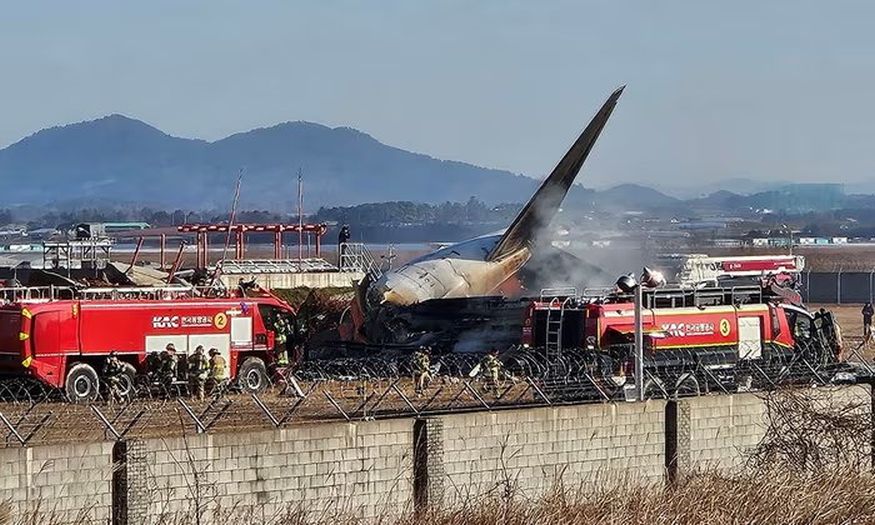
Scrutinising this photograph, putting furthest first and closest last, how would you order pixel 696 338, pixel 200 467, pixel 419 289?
pixel 419 289 → pixel 696 338 → pixel 200 467

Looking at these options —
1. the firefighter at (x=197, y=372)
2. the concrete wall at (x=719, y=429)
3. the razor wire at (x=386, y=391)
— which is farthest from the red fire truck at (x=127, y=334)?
the concrete wall at (x=719, y=429)

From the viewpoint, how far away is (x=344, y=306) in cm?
5862

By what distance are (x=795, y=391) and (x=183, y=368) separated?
13.7m

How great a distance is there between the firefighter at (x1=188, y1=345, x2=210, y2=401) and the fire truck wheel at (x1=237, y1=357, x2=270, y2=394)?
2102 mm

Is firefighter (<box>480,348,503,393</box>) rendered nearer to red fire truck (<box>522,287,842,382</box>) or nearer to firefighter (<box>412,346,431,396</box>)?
firefighter (<box>412,346,431,396</box>)

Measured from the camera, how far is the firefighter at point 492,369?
3130cm

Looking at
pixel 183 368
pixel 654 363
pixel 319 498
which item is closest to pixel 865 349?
pixel 654 363

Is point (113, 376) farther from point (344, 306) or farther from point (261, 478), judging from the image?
point (344, 306)

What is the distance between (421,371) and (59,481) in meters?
16.4

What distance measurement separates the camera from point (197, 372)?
36.6m

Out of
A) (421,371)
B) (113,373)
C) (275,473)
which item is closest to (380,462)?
(275,473)

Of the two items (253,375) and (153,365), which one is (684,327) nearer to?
(253,375)

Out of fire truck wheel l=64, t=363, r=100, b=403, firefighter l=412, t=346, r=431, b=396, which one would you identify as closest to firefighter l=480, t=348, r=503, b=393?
A: firefighter l=412, t=346, r=431, b=396

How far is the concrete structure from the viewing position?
20.2 meters
